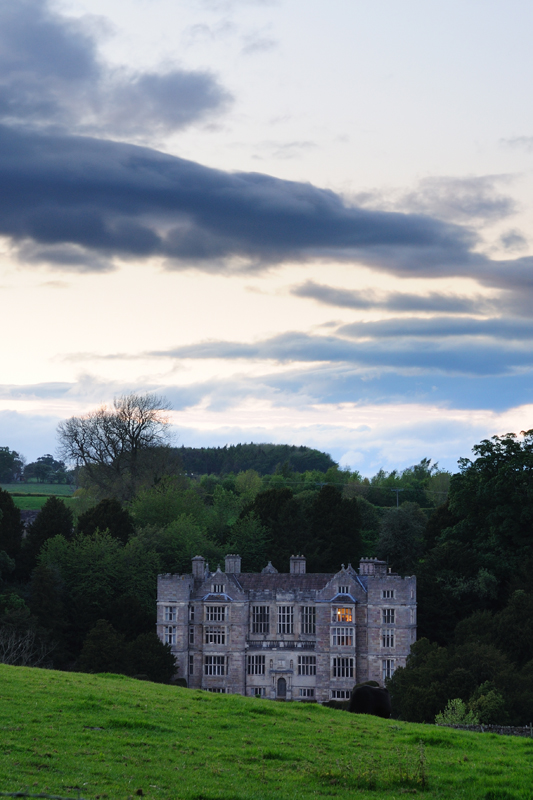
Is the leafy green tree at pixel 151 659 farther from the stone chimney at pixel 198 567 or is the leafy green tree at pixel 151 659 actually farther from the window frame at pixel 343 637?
the window frame at pixel 343 637

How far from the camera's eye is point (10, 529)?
3625 inches

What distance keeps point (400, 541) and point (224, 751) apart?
7308 centimetres

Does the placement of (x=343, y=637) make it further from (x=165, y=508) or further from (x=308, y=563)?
(x=165, y=508)

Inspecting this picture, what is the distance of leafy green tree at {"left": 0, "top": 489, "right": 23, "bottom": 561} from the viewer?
9125 cm

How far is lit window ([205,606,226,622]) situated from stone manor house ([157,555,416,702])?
0.29ft

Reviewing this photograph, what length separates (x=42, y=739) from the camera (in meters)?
25.1

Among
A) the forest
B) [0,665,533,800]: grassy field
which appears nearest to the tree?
the forest

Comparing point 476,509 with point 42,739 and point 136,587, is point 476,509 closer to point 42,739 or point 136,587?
point 136,587

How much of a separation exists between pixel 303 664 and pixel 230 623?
7.20 m

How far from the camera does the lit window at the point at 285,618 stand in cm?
7938

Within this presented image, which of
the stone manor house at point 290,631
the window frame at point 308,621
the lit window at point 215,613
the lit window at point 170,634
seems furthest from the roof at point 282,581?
the lit window at point 170,634

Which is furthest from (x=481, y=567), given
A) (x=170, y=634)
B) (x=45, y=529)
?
(x=45, y=529)

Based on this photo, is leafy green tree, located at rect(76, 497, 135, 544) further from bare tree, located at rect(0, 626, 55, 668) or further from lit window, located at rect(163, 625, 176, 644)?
bare tree, located at rect(0, 626, 55, 668)

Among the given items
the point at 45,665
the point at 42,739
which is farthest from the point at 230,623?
the point at 42,739
